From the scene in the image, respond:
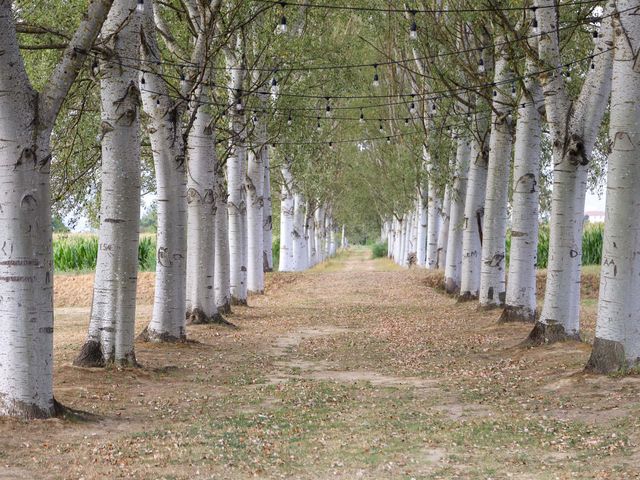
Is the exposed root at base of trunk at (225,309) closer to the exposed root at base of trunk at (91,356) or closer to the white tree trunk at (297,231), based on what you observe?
the exposed root at base of trunk at (91,356)

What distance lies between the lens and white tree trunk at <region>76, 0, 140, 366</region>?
13.3 m

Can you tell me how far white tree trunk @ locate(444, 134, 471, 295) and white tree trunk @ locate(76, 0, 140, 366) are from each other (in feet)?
57.1

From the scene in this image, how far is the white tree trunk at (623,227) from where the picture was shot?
1212 centimetres

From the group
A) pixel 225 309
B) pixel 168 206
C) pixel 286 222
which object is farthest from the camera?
pixel 286 222

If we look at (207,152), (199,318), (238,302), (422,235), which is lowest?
(238,302)

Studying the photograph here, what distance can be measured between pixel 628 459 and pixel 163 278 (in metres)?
10.1

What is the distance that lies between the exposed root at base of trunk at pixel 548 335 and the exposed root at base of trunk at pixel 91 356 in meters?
7.63

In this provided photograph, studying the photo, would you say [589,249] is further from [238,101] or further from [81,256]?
[238,101]

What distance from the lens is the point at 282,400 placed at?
12.2 metres

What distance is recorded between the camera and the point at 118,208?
43.9ft

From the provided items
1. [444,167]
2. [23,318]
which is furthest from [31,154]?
[444,167]

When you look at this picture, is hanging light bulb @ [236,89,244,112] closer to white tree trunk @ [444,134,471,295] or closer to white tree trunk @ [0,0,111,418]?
white tree trunk @ [444,134,471,295]

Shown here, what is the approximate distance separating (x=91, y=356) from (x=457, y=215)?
19410 millimetres

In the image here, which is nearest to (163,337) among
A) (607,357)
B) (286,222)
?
(607,357)
